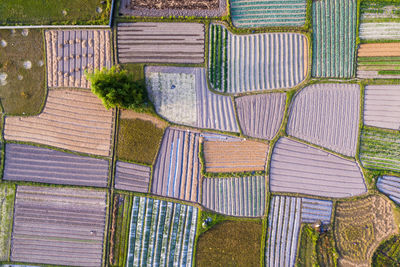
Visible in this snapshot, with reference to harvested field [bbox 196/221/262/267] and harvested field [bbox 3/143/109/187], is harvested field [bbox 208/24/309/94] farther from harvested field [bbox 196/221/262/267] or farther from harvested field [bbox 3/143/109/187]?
harvested field [bbox 3/143/109/187]

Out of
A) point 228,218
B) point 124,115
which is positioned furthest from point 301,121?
point 124,115

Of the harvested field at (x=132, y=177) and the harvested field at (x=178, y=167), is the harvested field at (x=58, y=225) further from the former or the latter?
the harvested field at (x=178, y=167)

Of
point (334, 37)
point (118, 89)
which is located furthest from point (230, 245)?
point (334, 37)

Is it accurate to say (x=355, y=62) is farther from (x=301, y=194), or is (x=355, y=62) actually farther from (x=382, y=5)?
(x=301, y=194)

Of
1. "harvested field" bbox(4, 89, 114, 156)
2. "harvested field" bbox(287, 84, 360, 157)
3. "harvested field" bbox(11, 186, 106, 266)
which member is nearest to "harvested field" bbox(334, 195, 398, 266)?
"harvested field" bbox(287, 84, 360, 157)

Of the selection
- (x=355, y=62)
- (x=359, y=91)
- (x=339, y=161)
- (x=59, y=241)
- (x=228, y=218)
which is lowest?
(x=59, y=241)

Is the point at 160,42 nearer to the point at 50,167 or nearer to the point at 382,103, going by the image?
the point at 50,167
